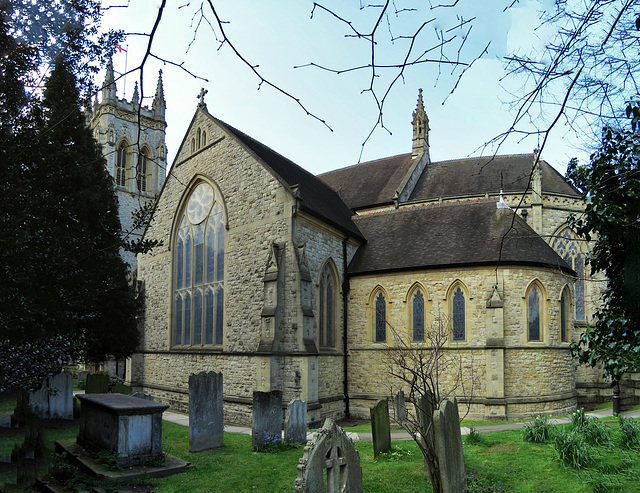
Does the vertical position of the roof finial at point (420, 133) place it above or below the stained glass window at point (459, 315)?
above

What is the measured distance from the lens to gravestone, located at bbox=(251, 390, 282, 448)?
11.3 metres

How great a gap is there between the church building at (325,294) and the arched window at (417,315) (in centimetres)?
4

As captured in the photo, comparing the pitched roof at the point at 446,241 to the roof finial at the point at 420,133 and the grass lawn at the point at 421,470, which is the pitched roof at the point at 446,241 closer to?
the grass lawn at the point at 421,470

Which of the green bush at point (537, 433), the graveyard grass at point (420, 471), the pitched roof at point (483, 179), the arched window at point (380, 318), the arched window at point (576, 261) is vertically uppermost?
the pitched roof at point (483, 179)

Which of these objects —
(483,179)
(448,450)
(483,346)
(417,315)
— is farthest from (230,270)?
(483,179)

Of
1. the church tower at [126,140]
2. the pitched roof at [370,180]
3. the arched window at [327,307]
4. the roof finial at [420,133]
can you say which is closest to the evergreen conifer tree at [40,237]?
A: the arched window at [327,307]

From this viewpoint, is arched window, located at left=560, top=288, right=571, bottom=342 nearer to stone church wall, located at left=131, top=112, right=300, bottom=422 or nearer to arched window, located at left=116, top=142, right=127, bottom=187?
stone church wall, located at left=131, top=112, right=300, bottom=422

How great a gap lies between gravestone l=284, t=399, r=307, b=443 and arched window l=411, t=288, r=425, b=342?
22.7 feet

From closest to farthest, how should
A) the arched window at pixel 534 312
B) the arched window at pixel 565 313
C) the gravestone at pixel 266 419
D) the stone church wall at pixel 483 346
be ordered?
the gravestone at pixel 266 419, the stone church wall at pixel 483 346, the arched window at pixel 534 312, the arched window at pixel 565 313

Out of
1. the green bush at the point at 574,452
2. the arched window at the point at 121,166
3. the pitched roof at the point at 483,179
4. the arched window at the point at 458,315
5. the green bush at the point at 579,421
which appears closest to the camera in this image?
the green bush at the point at 574,452

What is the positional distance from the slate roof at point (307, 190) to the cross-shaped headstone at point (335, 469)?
403 inches

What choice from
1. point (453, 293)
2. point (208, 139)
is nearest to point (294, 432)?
point (453, 293)

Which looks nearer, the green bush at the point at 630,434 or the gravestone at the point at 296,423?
→ the green bush at the point at 630,434

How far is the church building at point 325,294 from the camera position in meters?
15.9
